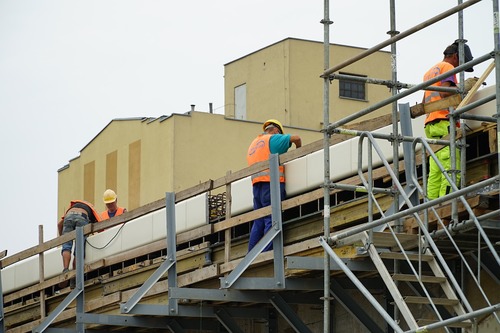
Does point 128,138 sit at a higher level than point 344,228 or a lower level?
higher

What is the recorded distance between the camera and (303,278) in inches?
622

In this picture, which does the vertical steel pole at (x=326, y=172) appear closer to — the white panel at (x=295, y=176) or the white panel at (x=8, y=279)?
the white panel at (x=295, y=176)

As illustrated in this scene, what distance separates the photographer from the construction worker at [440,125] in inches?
558

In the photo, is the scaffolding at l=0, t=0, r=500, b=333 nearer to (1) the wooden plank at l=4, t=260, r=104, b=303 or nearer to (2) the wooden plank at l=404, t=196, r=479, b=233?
(2) the wooden plank at l=404, t=196, r=479, b=233

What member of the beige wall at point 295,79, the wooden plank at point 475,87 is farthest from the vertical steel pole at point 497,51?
the beige wall at point 295,79

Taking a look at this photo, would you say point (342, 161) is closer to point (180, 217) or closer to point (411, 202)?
point (411, 202)

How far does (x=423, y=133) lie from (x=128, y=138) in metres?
19.7

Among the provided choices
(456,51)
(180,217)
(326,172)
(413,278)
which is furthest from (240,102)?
(413,278)

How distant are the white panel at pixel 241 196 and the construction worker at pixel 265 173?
0.90 feet

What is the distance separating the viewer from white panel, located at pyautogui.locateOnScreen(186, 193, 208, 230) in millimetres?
17781

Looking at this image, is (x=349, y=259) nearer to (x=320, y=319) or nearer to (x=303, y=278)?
(x=303, y=278)

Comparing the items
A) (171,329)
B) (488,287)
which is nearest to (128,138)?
(171,329)

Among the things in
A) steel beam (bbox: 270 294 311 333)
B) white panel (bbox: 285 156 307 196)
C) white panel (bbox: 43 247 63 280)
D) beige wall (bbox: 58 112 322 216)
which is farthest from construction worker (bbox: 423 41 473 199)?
beige wall (bbox: 58 112 322 216)

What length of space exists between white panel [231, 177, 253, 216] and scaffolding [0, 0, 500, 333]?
1.44ft
